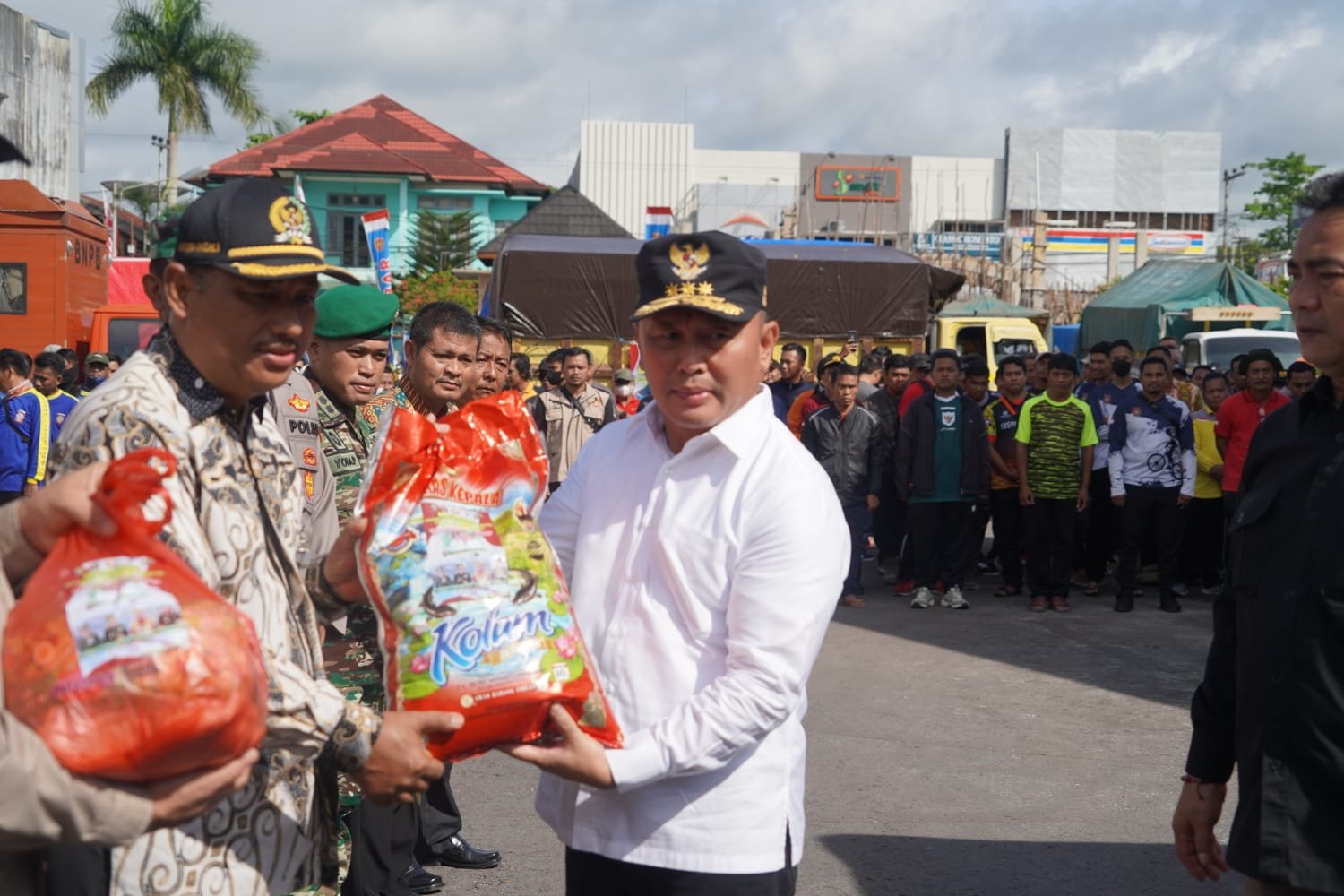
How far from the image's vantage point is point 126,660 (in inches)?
66.0

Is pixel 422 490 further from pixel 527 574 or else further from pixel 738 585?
pixel 738 585

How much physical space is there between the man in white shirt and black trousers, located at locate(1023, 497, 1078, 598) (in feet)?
29.4

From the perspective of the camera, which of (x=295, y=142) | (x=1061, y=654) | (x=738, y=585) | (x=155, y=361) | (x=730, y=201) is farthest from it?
(x=730, y=201)

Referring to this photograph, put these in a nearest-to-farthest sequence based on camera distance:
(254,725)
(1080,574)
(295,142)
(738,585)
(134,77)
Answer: (254,725)
(738,585)
(1080,574)
(134,77)
(295,142)

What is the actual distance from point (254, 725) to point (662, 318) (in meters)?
1.13

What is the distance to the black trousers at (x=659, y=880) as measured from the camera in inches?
96.4

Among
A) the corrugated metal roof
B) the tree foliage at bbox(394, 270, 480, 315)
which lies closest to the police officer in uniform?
the corrugated metal roof

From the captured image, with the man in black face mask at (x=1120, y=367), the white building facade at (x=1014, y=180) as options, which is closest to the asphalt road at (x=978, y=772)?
the man in black face mask at (x=1120, y=367)

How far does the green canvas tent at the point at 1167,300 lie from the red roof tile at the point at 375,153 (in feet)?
73.3

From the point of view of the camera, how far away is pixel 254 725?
5.99 feet

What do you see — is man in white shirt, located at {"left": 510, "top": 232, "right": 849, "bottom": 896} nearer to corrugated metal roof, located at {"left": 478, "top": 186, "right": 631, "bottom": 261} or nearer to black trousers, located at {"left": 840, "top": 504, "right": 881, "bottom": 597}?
black trousers, located at {"left": 840, "top": 504, "right": 881, "bottom": 597}

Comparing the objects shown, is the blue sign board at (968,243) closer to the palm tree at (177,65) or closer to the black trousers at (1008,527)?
the palm tree at (177,65)

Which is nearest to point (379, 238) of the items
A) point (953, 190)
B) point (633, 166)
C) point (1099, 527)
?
point (1099, 527)

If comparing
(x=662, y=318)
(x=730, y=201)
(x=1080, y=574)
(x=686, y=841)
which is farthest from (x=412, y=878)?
(x=730, y=201)
